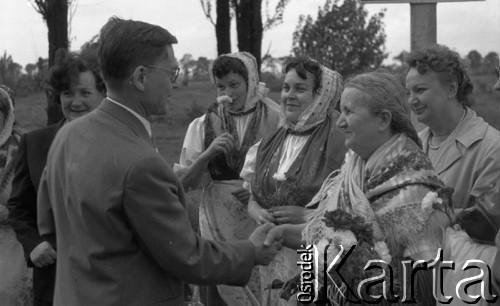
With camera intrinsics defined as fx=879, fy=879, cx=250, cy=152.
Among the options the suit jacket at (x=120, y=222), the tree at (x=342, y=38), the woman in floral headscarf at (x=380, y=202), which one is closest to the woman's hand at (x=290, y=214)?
the woman in floral headscarf at (x=380, y=202)

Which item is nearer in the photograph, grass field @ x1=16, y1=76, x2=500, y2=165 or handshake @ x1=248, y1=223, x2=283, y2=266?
handshake @ x1=248, y1=223, x2=283, y2=266

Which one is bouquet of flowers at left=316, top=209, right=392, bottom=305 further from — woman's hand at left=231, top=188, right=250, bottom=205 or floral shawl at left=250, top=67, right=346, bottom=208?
woman's hand at left=231, top=188, right=250, bottom=205

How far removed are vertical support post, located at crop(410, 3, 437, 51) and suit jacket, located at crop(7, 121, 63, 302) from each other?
2.44 m

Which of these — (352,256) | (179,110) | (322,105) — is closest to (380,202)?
(352,256)

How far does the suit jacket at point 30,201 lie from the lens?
14.4 feet

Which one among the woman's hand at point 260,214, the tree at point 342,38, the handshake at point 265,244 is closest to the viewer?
the handshake at point 265,244

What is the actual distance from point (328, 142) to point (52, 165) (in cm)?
190

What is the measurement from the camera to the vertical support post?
557 cm

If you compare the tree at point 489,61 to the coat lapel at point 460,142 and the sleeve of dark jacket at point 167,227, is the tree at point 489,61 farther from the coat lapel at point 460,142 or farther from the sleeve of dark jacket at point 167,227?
the sleeve of dark jacket at point 167,227

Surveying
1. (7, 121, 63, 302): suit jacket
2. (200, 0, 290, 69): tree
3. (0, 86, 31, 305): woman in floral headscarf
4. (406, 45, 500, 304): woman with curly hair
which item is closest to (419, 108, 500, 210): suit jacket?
(406, 45, 500, 304): woman with curly hair

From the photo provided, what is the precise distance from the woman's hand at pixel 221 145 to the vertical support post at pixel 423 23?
1308mm

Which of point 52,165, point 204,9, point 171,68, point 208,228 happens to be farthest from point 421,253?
point 204,9

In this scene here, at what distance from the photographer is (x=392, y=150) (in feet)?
12.0

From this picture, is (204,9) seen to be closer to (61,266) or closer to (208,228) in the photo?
(208,228)
